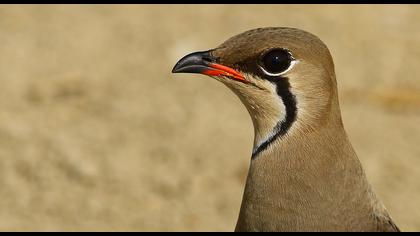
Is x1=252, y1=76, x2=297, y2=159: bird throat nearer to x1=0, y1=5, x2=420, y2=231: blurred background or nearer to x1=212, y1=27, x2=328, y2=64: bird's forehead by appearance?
x1=212, y1=27, x2=328, y2=64: bird's forehead

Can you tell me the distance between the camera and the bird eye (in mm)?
3869

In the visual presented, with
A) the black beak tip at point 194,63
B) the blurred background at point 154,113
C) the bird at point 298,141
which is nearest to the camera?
the bird at point 298,141

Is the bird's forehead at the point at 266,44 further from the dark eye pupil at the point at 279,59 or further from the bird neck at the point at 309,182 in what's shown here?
the bird neck at the point at 309,182

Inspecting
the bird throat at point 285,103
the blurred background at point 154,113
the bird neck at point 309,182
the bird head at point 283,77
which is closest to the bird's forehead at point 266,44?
the bird head at point 283,77

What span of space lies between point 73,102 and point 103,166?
819 mm

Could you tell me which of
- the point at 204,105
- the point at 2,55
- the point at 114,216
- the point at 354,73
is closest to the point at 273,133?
the point at 114,216

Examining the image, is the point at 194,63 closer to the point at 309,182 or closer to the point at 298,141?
the point at 298,141

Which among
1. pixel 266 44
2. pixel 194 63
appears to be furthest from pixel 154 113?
pixel 266 44

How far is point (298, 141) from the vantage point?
3891mm

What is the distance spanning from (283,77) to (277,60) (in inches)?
2.8

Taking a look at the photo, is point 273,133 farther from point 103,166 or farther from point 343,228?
point 103,166

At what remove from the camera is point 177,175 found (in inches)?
247

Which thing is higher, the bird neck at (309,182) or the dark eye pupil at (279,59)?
the dark eye pupil at (279,59)

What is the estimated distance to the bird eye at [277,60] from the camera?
12.7 feet
